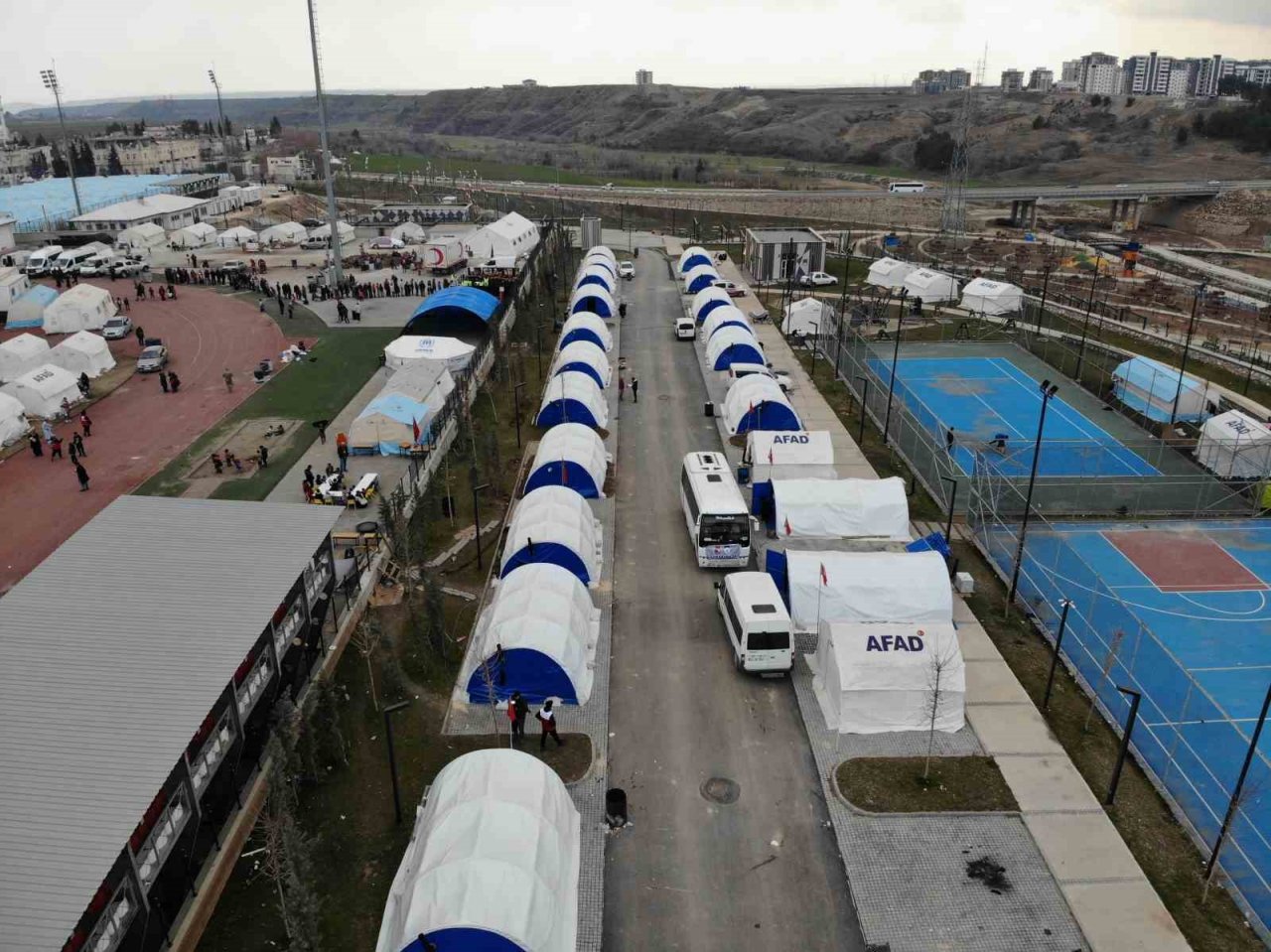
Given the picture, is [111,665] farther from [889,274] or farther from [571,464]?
[889,274]

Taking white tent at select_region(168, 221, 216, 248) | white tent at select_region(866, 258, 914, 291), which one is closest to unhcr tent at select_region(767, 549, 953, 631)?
white tent at select_region(866, 258, 914, 291)

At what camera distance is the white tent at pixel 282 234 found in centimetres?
7281

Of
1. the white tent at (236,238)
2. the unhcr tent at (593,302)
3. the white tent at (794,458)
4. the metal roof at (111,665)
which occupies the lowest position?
the white tent at (794,458)

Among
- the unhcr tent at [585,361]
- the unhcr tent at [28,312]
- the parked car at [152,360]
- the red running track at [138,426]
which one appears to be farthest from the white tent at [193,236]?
the unhcr tent at [585,361]

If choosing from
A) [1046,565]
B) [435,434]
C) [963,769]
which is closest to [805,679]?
[963,769]

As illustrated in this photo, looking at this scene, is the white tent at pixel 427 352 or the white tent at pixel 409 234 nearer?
the white tent at pixel 427 352

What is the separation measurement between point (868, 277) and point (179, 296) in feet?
152

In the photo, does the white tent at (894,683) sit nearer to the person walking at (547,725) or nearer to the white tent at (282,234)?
the person walking at (547,725)

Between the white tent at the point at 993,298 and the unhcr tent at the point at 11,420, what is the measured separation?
155 ft

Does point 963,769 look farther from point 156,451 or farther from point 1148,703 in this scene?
point 156,451

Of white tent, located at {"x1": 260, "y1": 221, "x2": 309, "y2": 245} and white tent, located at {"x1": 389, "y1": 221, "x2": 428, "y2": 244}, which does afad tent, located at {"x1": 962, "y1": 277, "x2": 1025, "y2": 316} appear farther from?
white tent, located at {"x1": 260, "y1": 221, "x2": 309, "y2": 245}

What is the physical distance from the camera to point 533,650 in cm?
1773

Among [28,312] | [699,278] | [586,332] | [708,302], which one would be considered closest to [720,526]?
[586,332]

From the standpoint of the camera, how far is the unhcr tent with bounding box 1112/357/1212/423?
33125 mm
